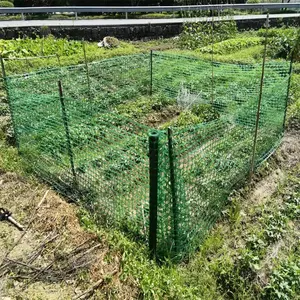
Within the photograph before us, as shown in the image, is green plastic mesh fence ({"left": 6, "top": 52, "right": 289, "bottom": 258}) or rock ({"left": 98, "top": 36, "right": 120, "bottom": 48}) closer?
green plastic mesh fence ({"left": 6, "top": 52, "right": 289, "bottom": 258})

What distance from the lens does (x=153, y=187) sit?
302cm

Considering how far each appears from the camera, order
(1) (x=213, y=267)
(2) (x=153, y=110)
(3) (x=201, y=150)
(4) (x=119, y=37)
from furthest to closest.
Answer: (4) (x=119, y=37), (2) (x=153, y=110), (3) (x=201, y=150), (1) (x=213, y=267)

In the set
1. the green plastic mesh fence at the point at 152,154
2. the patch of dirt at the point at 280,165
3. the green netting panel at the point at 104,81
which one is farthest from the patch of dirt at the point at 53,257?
the green netting panel at the point at 104,81

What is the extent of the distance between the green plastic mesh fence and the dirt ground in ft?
1.10

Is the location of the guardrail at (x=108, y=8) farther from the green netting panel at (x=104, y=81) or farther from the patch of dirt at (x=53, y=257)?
the patch of dirt at (x=53, y=257)

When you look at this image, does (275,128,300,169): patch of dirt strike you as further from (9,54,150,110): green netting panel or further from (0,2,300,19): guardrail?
(0,2,300,19): guardrail

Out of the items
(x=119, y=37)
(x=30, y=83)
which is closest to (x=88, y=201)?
(x=30, y=83)

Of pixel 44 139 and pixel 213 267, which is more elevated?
pixel 44 139

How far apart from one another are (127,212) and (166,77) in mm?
5118

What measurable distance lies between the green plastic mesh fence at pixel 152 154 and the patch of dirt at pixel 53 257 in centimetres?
38

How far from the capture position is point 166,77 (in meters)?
8.10

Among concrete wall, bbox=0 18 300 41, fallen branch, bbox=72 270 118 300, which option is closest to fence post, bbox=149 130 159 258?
fallen branch, bbox=72 270 118 300

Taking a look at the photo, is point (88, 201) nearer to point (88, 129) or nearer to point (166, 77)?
point (88, 129)

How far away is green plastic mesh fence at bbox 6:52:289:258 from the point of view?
10.4 feet
